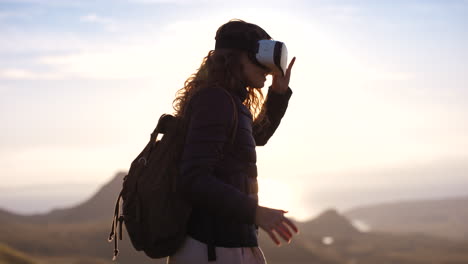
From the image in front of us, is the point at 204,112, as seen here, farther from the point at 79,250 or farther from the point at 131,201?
the point at 79,250

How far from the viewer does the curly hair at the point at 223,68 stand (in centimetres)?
475

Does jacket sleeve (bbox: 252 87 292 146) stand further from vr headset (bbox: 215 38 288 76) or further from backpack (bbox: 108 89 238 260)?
backpack (bbox: 108 89 238 260)

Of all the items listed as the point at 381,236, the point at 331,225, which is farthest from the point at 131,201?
the point at 331,225

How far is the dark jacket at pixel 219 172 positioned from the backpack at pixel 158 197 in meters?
0.08

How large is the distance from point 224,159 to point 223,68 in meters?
0.56

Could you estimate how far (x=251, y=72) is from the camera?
4.84 m

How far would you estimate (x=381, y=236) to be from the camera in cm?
9719

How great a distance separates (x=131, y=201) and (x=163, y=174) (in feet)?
0.79

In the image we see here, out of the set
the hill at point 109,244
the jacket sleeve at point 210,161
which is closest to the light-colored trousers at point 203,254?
the jacket sleeve at point 210,161

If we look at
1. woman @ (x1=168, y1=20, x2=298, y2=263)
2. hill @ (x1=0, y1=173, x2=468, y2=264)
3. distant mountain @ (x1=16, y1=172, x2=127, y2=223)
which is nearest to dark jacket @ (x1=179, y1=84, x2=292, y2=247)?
woman @ (x1=168, y1=20, x2=298, y2=263)

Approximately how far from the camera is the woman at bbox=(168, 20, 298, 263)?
14.3 ft

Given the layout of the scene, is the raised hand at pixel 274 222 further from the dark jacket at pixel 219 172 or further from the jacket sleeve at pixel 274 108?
the jacket sleeve at pixel 274 108

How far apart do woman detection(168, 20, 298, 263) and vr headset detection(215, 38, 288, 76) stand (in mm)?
13

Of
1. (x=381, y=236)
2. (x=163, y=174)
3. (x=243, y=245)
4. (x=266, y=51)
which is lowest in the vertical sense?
(x=243, y=245)
